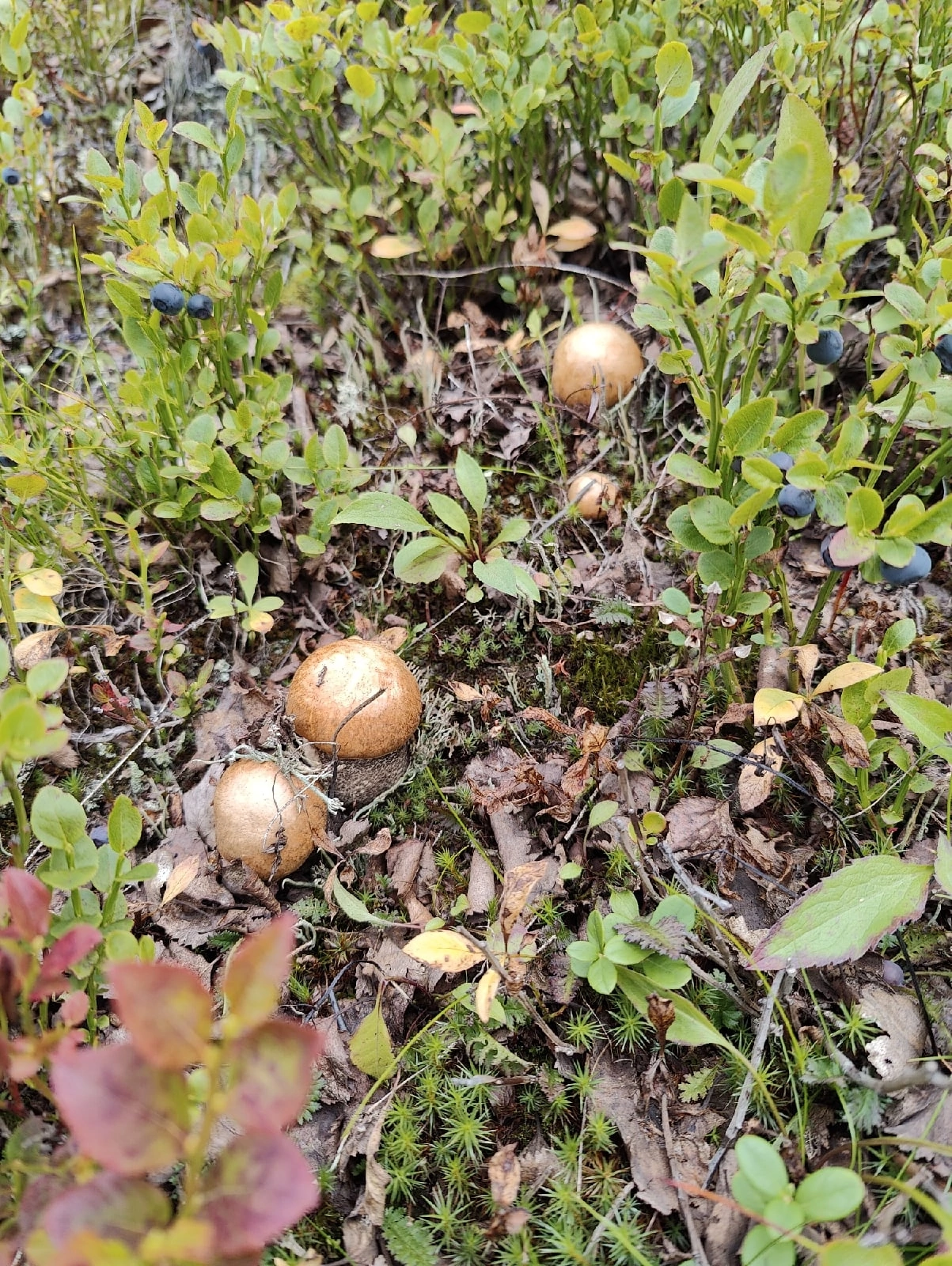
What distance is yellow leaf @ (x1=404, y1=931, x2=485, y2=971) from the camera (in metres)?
1.93

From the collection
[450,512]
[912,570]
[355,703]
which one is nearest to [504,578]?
[450,512]

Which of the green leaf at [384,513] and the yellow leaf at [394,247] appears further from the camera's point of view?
the yellow leaf at [394,247]

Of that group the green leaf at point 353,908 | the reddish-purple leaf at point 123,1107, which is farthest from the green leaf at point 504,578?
the reddish-purple leaf at point 123,1107

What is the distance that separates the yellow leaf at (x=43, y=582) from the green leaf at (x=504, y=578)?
3.85 feet

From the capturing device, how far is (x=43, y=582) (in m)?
2.36

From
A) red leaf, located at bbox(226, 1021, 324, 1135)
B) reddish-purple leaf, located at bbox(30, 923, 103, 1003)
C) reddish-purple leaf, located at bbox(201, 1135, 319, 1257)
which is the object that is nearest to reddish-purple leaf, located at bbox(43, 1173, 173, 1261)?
reddish-purple leaf, located at bbox(201, 1135, 319, 1257)

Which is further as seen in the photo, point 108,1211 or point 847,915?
point 847,915

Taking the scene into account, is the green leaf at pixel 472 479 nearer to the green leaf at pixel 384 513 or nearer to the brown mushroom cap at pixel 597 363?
the green leaf at pixel 384 513

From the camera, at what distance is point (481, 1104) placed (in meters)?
1.93

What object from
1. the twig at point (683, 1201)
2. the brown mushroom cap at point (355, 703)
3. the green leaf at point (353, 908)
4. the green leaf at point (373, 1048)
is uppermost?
the brown mushroom cap at point (355, 703)

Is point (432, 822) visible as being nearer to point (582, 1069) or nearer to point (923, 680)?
point (582, 1069)

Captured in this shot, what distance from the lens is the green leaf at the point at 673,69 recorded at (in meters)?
2.13

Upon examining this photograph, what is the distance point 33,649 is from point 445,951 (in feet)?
5.25

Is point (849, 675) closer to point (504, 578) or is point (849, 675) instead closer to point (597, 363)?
point (504, 578)
